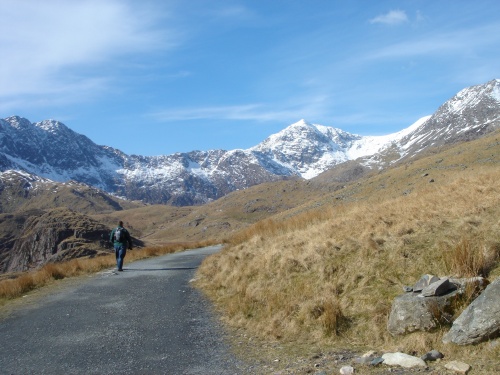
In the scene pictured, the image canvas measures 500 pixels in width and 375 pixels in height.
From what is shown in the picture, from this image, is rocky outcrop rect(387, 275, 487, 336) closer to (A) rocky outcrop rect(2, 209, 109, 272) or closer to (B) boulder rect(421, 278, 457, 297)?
(B) boulder rect(421, 278, 457, 297)

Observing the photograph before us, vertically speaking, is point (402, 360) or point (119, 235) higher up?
point (119, 235)

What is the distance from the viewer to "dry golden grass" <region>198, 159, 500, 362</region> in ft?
30.3

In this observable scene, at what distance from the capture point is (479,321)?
7457 mm

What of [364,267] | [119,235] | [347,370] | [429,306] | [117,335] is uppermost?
[119,235]

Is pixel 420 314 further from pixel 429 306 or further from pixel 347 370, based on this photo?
pixel 347 370

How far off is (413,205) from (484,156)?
32518mm

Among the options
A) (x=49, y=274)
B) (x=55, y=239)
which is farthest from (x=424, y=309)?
(x=55, y=239)

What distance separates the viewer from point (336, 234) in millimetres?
13609

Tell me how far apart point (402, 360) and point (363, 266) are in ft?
12.4

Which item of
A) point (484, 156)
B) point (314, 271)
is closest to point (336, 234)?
point (314, 271)

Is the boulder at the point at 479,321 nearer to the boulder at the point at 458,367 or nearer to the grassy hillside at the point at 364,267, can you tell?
the grassy hillside at the point at 364,267

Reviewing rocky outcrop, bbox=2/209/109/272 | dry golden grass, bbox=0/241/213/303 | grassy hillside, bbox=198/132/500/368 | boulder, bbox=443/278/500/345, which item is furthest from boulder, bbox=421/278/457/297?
rocky outcrop, bbox=2/209/109/272

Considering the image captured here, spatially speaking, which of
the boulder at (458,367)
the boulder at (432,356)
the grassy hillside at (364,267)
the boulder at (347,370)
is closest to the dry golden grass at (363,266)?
the grassy hillside at (364,267)

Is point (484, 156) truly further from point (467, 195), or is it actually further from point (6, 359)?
point (6, 359)
